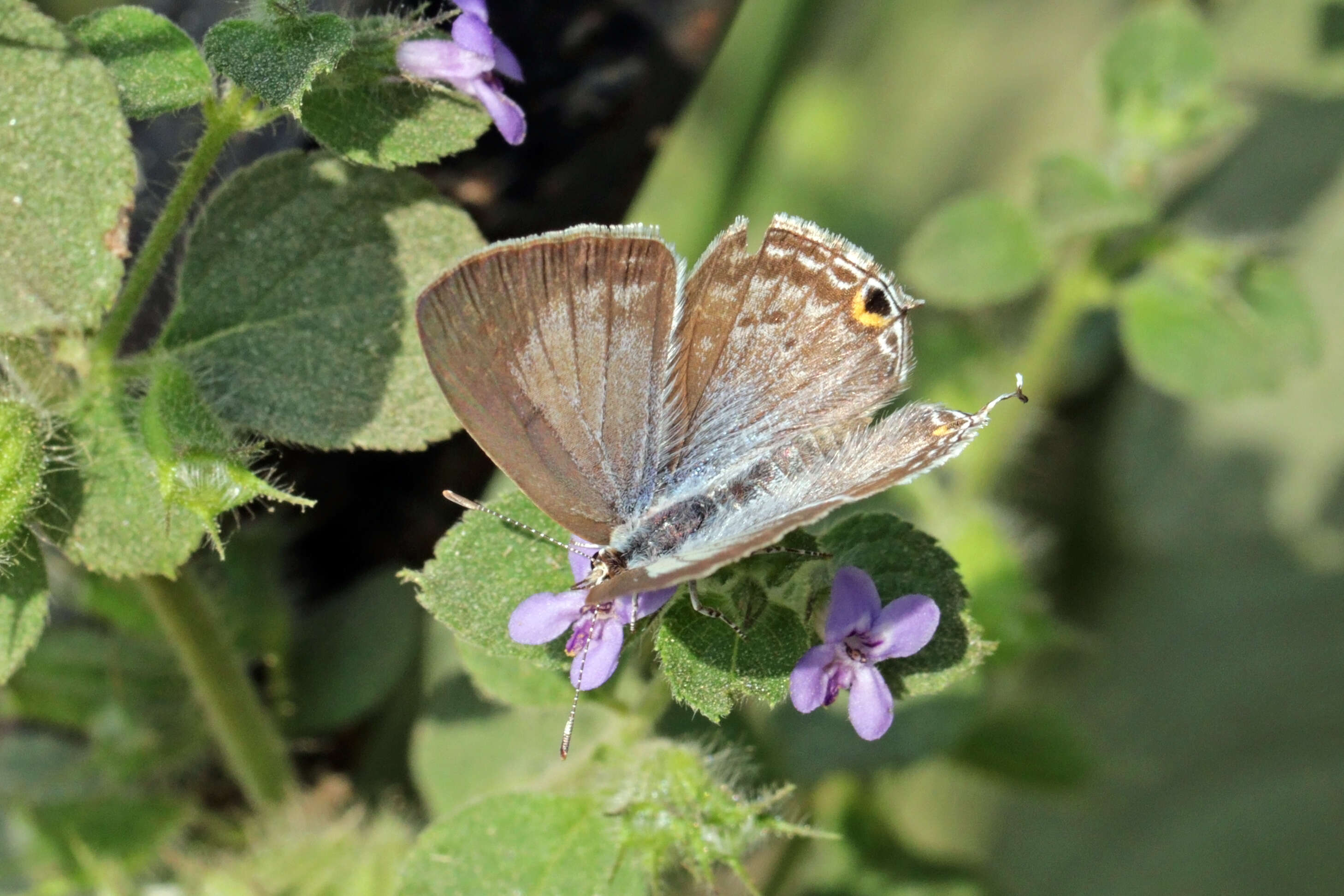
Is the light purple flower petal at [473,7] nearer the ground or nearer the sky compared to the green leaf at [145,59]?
nearer the sky

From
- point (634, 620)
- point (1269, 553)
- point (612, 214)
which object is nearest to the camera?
point (634, 620)

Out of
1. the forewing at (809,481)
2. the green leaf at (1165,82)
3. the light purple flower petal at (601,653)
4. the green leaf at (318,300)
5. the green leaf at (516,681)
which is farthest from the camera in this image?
the green leaf at (1165,82)

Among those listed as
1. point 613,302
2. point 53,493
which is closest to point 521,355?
point 613,302

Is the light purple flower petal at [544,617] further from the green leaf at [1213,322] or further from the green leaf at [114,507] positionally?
the green leaf at [1213,322]

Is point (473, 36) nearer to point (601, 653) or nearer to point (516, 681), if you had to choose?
point (601, 653)

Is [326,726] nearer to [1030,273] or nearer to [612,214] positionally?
[612,214]

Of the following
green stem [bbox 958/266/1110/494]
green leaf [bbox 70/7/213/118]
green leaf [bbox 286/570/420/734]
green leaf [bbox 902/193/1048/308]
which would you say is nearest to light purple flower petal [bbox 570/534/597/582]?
green leaf [bbox 70/7/213/118]

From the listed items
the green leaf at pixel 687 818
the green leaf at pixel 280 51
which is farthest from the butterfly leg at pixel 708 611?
the green leaf at pixel 280 51

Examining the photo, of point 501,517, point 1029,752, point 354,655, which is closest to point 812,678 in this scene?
point 501,517
